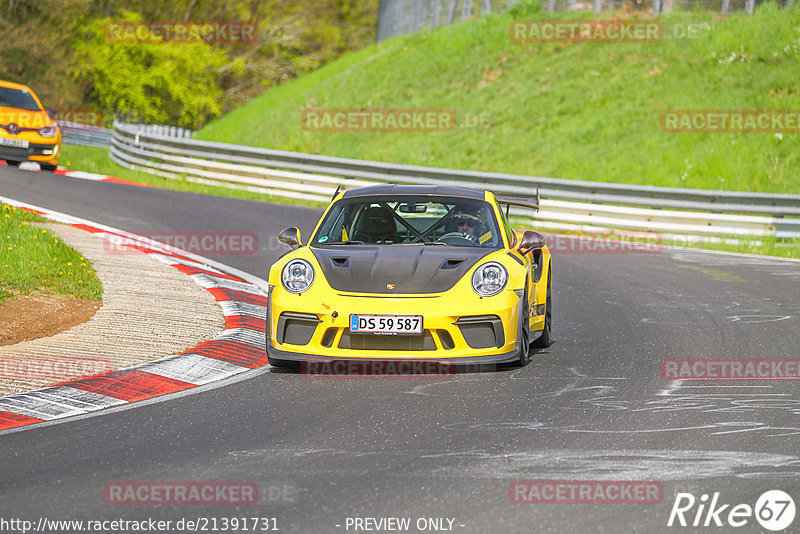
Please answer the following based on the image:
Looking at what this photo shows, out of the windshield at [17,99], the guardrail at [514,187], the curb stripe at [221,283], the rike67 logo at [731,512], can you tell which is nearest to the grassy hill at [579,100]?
the guardrail at [514,187]

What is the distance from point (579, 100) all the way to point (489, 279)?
21.6 m

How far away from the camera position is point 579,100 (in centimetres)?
2791

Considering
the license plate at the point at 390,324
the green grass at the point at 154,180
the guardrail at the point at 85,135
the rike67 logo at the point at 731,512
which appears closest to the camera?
the rike67 logo at the point at 731,512

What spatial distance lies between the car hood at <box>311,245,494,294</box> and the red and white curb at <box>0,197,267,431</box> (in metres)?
0.96

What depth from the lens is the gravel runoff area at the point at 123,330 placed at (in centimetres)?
702

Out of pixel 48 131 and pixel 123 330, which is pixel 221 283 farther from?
pixel 48 131

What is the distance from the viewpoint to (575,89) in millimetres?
28609

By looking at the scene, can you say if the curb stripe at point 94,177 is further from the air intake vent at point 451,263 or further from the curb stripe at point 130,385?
the air intake vent at point 451,263

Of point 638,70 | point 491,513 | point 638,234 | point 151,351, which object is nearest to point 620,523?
point 491,513

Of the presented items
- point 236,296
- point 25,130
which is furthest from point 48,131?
point 236,296

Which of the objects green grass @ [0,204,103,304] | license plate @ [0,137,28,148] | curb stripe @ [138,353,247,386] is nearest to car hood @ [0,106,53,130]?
license plate @ [0,137,28,148]

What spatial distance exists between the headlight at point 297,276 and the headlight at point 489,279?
1.13m

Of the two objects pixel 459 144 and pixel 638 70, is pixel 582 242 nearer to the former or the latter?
pixel 459 144

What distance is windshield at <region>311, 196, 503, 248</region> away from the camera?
A: 8.02 metres
